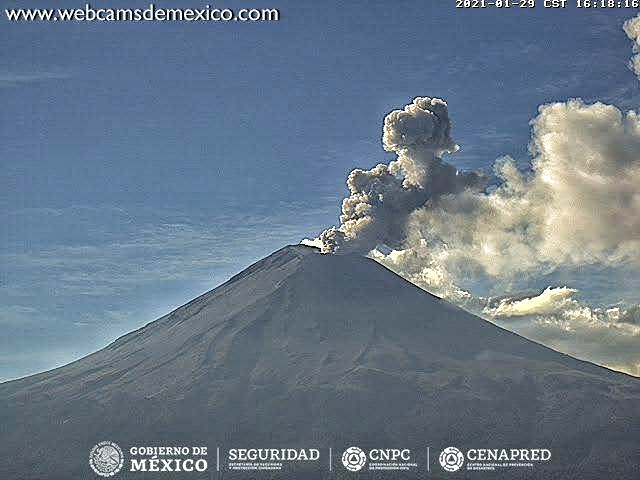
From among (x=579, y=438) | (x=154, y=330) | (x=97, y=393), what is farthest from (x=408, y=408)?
(x=154, y=330)

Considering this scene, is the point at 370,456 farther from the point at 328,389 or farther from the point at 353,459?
the point at 328,389

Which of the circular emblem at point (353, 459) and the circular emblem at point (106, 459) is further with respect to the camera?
the circular emblem at point (353, 459)

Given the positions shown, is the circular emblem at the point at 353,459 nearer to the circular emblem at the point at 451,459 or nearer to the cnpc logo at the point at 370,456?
the cnpc logo at the point at 370,456

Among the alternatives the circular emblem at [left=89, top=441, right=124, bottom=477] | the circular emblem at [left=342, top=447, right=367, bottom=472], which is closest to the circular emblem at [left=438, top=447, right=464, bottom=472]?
the circular emblem at [left=342, top=447, right=367, bottom=472]

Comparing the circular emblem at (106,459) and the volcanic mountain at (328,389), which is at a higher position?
the volcanic mountain at (328,389)

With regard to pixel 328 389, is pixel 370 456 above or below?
below

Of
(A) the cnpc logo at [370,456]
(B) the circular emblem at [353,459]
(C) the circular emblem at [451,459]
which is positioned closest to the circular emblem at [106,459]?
(B) the circular emblem at [353,459]

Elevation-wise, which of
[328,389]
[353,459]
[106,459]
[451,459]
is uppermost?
[328,389]

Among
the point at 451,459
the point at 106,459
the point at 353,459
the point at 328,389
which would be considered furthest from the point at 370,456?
the point at 106,459
